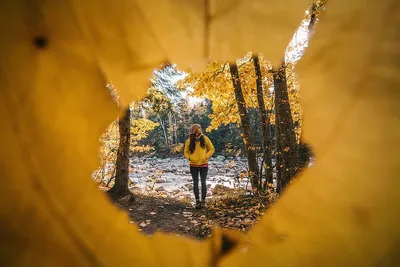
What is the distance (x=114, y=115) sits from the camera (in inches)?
27.5

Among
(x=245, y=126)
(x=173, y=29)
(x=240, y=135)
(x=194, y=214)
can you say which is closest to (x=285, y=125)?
(x=245, y=126)

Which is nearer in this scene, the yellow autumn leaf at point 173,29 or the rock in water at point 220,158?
the yellow autumn leaf at point 173,29

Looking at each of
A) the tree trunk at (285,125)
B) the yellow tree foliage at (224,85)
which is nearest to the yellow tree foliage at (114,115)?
the tree trunk at (285,125)

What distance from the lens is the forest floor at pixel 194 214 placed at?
11.1 feet

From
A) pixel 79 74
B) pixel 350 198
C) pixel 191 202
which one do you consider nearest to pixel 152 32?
pixel 79 74

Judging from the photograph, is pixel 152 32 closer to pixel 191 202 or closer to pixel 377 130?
pixel 377 130

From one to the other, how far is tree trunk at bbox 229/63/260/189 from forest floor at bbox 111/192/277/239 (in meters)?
0.41

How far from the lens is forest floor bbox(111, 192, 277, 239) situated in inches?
134

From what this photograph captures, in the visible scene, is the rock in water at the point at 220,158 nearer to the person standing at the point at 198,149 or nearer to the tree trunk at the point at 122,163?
the tree trunk at the point at 122,163

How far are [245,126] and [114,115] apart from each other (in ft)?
15.1

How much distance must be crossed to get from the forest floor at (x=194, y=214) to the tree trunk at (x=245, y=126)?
1.34 ft

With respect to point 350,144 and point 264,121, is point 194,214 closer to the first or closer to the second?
point 264,121

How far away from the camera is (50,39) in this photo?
0.61 metres

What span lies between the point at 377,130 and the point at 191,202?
4.63 m
